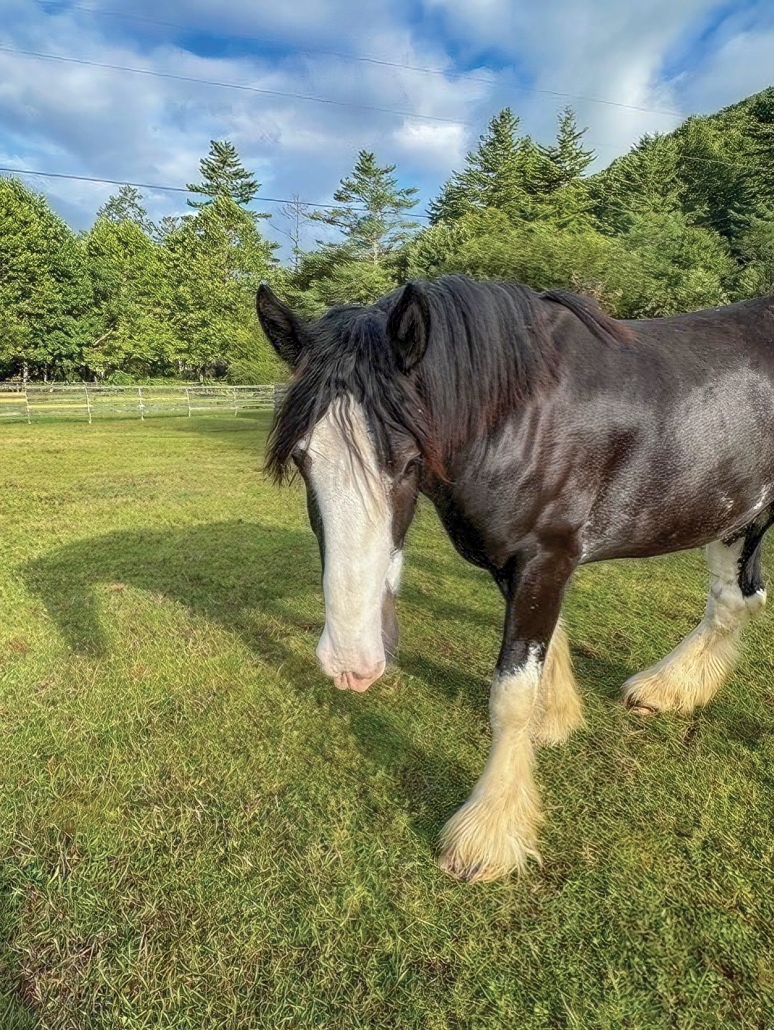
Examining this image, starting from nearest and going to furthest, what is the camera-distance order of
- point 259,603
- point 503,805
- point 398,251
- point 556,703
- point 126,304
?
point 503,805 < point 556,703 < point 259,603 < point 398,251 < point 126,304

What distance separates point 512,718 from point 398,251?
25483 mm

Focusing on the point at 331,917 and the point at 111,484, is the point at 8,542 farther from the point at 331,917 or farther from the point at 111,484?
the point at 331,917

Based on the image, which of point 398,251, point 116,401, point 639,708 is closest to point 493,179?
point 398,251

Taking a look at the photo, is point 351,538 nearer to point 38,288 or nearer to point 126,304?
point 38,288

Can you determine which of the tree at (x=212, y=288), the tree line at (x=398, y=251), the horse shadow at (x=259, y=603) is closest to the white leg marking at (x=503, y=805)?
the horse shadow at (x=259, y=603)

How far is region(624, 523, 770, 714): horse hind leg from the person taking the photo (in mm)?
3113

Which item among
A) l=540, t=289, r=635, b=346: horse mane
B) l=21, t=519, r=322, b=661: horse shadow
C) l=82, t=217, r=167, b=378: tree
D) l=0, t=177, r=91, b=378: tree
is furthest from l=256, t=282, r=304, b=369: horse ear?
l=82, t=217, r=167, b=378: tree

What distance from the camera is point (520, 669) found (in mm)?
2178

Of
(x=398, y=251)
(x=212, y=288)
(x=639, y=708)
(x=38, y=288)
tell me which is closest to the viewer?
(x=639, y=708)

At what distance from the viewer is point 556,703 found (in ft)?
9.37

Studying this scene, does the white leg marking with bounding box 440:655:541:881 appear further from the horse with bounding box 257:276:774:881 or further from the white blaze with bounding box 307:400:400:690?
the white blaze with bounding box 307:400:400:690

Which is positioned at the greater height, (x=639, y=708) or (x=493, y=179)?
(x=493, y=179)

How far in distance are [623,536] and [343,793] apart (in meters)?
1.69

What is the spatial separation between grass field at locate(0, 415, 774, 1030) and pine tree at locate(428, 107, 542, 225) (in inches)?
899
